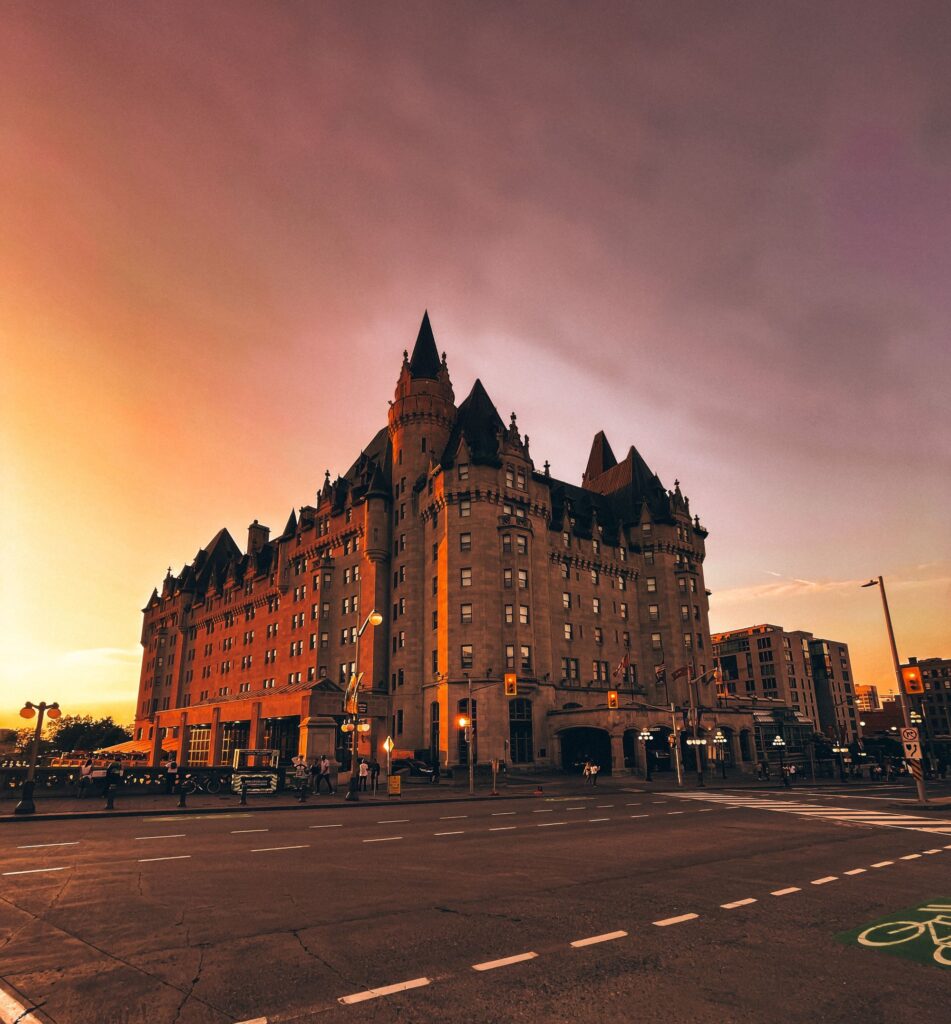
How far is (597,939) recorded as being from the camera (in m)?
7.89

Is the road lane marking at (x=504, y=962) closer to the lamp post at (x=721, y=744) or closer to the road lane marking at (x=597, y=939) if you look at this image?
the road lane marking at (x=597, y=939)

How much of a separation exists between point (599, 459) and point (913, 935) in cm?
8246

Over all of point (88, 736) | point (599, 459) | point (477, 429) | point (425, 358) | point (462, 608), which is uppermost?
point (425, 358)

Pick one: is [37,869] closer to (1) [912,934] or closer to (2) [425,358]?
(1) [912,934]

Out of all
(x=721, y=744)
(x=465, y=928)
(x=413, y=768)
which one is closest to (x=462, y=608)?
(x=413, y=768)

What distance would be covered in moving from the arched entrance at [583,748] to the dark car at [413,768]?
13675 millimetres

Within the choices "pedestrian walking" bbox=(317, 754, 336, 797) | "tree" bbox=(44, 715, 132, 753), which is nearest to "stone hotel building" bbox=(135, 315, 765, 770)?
"pedestrian walking" bbox=(317, 754, 336, 797)

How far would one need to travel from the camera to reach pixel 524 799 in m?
34.0

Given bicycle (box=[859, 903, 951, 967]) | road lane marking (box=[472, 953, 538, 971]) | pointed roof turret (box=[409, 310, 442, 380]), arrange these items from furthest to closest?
1. pointed roof turret (box=[409, 310, 442, 380])
2. bicycle (box=[859, 903, 951, 967])
3. road lane marking (box=[472, 953, 538, 971])

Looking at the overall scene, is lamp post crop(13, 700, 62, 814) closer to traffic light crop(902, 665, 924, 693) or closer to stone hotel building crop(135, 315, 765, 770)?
stone hotel building crop(135, 315, 765, 770)

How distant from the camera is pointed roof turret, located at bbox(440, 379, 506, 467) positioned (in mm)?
59594

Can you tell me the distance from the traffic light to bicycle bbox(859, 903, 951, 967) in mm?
22085

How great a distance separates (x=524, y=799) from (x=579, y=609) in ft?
108

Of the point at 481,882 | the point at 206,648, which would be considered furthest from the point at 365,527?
the point at 481,882
